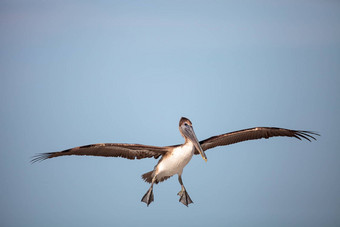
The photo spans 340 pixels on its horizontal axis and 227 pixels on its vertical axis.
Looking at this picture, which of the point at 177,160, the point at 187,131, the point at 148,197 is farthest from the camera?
the point at 148,197

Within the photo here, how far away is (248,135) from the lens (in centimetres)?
1473

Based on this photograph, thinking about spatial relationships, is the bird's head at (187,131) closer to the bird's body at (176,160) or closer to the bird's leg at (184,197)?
the bird's body at (176,160)

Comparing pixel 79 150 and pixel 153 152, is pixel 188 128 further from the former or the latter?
pixel 79 150

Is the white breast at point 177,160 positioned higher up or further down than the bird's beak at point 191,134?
further down

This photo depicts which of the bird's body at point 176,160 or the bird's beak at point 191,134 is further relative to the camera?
the bird's body at point 176,160

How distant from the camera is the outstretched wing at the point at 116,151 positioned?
1299cm

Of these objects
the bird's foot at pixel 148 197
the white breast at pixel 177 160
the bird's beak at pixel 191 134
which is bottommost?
the bird's foot at pixel 148 197

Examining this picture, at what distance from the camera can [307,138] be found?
1466 cm

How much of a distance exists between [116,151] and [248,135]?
3.82m

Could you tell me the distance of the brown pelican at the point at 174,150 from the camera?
1318cm

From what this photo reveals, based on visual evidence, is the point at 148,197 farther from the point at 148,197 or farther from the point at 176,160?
the point at 176,160

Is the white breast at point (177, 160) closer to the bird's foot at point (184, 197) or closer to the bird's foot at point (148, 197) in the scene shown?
the bird's foot at point (148, 197)

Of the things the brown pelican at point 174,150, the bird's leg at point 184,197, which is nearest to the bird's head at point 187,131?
the brown pelican at point 174,150

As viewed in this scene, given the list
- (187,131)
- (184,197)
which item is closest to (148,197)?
(184,197)
